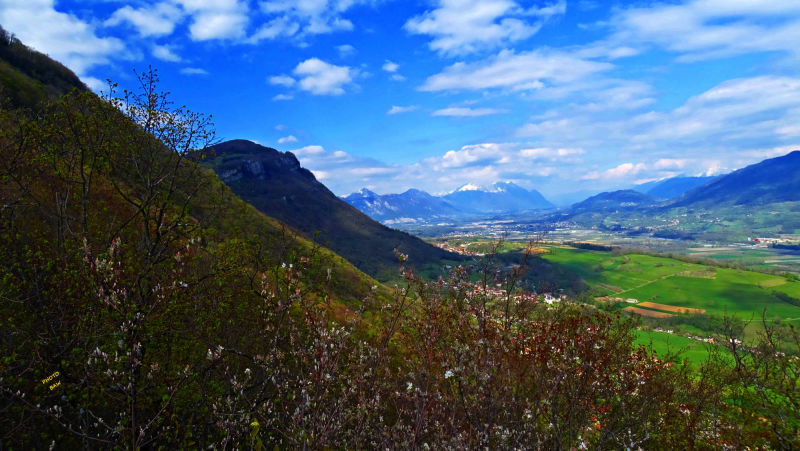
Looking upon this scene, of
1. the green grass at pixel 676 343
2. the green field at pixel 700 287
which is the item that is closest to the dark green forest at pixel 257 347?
the green grass at pixel 676 343

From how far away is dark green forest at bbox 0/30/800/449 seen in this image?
29.4 ft

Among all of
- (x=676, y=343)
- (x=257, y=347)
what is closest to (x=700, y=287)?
(x=676, y=343)

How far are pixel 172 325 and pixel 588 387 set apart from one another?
14.5 metres

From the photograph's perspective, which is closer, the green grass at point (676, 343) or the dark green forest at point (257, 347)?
the dark green forest at point (257, 347)

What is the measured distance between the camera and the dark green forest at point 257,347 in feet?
29.4

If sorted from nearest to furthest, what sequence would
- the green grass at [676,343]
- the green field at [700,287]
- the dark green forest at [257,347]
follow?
the dark green forest at [257,347] < the green grass at [676,343] < the green field at [700,287]

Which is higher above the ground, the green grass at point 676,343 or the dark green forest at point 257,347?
the dark green forest at point 257,347

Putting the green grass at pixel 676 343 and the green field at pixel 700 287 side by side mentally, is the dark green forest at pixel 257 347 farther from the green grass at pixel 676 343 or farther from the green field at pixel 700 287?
the green field at pixel 700 287

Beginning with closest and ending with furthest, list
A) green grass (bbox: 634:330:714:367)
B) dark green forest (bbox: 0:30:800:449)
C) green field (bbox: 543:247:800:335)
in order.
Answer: dark green forest (bbox: 0:30:800:449), green grass (bbox: 634:330:714:367), green field (bbox: 543:247:800:335)

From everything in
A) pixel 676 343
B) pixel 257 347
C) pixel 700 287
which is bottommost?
pixel 700 287

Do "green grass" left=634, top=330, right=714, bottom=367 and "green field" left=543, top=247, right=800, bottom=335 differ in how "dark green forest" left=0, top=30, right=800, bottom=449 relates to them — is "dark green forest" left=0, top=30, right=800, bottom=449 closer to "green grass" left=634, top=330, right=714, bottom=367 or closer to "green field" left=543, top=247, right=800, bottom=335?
"green grass" left=634, top=330, right=714, bottom=367

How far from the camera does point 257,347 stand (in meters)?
14.7

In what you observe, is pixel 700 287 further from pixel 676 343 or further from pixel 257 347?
pixel 257 347

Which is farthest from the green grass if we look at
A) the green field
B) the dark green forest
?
the dark green forest
